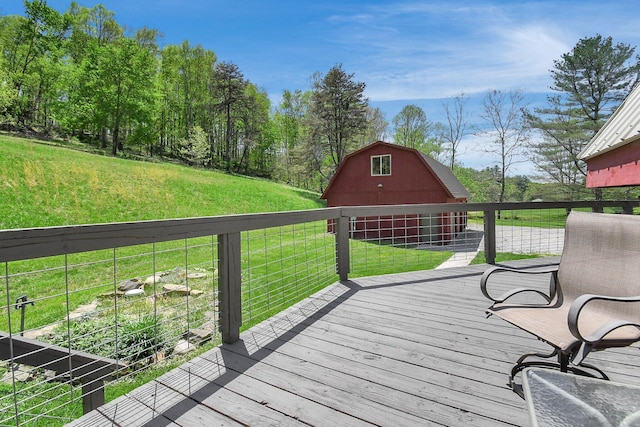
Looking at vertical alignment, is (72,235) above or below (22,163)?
below

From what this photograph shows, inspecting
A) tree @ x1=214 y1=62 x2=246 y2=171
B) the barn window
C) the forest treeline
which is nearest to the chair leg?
the barn window

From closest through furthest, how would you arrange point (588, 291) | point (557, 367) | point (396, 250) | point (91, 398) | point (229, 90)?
1. point (91, 398)
2. point (557, 367)
3. point (588, 291)
4. point (396, 250)
5. point (229, 90)

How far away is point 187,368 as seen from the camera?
207 cm

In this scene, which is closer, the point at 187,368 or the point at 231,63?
the point at 187,368

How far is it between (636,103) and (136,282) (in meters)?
7.42

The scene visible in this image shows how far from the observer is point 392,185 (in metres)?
14.7

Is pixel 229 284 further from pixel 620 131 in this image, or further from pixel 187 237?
pixel 620 131

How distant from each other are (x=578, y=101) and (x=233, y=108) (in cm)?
2454

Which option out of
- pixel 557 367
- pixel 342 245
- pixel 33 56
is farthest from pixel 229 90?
pixel 557 367

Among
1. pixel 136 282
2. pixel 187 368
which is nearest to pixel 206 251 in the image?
pixel 136 282

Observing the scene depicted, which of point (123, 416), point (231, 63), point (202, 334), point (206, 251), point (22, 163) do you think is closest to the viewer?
point (123, 416)

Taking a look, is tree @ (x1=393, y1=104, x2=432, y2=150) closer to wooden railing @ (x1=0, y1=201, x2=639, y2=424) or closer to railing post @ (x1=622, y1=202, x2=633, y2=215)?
railing post @ (x1=622, y1=202, x2=633, y2=215)

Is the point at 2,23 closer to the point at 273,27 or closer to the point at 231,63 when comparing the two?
the point at 231,63

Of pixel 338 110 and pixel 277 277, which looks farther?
pixel 338 110
